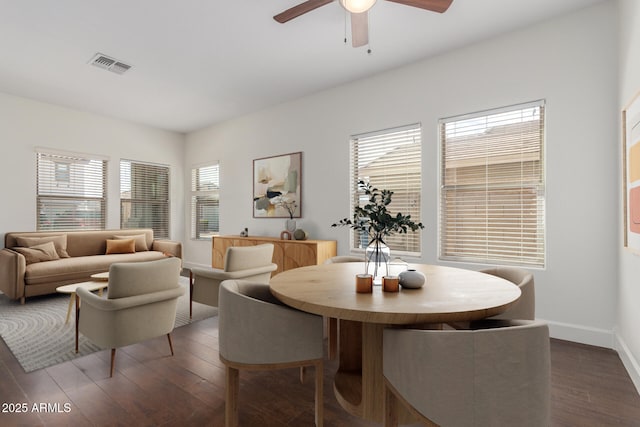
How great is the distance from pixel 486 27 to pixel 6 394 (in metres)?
4.70

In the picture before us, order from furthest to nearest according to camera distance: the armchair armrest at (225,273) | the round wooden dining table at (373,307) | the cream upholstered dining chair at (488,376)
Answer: the armchair armrest at (225,273) → the round wooden dining table at (373,307) → the cream upholstered dining chair at (488,376)

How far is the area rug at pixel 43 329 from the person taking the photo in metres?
2.49

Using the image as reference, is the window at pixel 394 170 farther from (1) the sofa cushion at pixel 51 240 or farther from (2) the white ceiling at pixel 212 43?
(1) the sofa cushion at pixel 51 240

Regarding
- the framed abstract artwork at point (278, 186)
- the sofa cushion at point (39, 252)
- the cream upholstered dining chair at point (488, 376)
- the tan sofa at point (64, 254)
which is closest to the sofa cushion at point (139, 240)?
the tan sofa at point (64, 254)

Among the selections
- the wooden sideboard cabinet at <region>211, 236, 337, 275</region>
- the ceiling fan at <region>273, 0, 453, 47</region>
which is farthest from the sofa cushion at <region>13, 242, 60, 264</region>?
the ceiling fan at <region>273, 0, 453, 47</region>

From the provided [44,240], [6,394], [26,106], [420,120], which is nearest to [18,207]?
[44,240]

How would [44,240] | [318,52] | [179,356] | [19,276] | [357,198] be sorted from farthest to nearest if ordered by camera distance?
1. [44,240]
2. [357,198]
3. [19,276]
4. [318,52]
5. [179,356]

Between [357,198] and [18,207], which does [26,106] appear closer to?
[18,207]

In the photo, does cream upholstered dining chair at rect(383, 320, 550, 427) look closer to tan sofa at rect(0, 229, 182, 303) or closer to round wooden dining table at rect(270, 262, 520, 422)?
round wooden dining table at rect(270, 262, 520, 422)

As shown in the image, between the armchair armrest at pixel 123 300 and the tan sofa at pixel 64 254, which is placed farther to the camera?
the tan sofa at pixel 64 254

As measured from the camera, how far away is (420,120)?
3.70 metres

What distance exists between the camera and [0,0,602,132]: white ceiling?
276 cm

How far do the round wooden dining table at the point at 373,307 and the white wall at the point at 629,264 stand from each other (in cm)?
116

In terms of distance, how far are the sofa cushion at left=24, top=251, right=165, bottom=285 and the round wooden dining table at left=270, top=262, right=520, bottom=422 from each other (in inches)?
152
